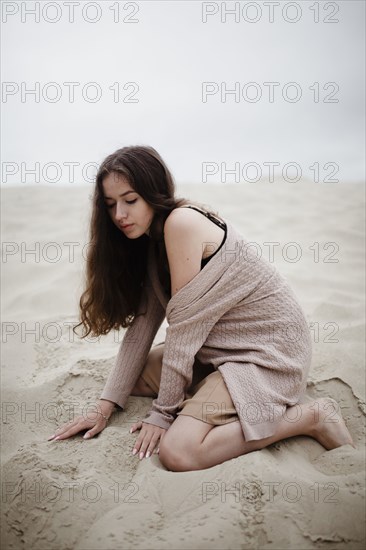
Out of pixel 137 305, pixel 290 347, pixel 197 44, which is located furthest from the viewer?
pixel 197 44

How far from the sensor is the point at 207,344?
1526mm

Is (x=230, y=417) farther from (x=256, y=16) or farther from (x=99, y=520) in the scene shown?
(x=256, y=16)

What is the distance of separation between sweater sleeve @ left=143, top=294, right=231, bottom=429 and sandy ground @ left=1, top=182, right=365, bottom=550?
0.15m

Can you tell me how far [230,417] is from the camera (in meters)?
1.36

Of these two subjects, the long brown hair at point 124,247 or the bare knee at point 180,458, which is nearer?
the bare knee at point 180,458

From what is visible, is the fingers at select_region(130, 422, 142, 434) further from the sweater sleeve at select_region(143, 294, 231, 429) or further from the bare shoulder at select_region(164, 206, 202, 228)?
the bare shoulder at select_region(164, 206, 202, 228)

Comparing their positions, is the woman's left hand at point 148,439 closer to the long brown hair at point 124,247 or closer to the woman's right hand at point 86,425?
the woman's right hand at point 86,425

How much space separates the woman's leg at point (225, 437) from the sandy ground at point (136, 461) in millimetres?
41

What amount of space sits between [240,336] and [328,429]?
1.36ft

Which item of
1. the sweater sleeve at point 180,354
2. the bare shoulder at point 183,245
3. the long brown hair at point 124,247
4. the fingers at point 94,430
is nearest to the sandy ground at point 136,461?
the fingers at point 94,430

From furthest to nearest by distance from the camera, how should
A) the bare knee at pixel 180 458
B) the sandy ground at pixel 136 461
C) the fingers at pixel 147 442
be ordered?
1. the fingers at pixel 147 442
2. the bare knee at pixel 180 458
3. the sandy ground at pixel 136 461

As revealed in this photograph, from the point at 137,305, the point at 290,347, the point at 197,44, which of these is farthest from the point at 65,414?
the point at 197,44

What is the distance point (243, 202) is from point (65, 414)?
10.9 feet

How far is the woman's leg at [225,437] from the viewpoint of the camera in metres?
1.27
